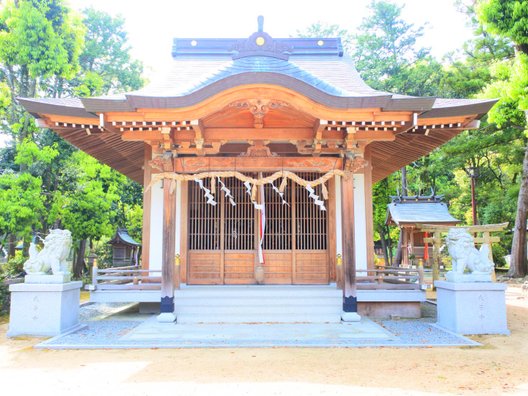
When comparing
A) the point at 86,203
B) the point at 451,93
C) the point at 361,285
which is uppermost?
the point at 451,93

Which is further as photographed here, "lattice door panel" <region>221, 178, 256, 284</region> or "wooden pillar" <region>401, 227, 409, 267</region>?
"wooden pillar" <region>401, 227, 409, 267</region>

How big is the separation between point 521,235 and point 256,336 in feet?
50.5

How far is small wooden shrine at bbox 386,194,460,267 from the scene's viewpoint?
811 inches

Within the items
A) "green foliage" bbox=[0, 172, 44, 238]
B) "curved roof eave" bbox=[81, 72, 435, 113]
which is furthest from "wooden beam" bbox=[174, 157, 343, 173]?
"green foliage" bbox=[0, 172, 44, 238]

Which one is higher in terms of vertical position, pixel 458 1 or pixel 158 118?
pixel 458 1

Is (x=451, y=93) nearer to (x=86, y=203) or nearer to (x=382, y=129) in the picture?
(x=382, y=129)

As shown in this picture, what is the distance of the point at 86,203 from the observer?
555 inches

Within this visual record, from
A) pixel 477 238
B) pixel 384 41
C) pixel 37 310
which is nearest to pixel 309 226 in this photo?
pixel 37 310

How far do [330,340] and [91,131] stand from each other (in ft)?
19.4

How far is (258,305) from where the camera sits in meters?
7.96

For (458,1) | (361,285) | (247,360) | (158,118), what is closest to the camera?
(247,360)

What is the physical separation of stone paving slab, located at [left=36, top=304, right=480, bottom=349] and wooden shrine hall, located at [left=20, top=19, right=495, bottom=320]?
2.32ft

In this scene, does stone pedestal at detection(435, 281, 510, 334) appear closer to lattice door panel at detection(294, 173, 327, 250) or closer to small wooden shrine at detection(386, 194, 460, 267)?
lattice door panel at detection(294, 173, 327, 250)

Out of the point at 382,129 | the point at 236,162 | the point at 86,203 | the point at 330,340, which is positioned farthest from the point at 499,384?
the point at 86,203
